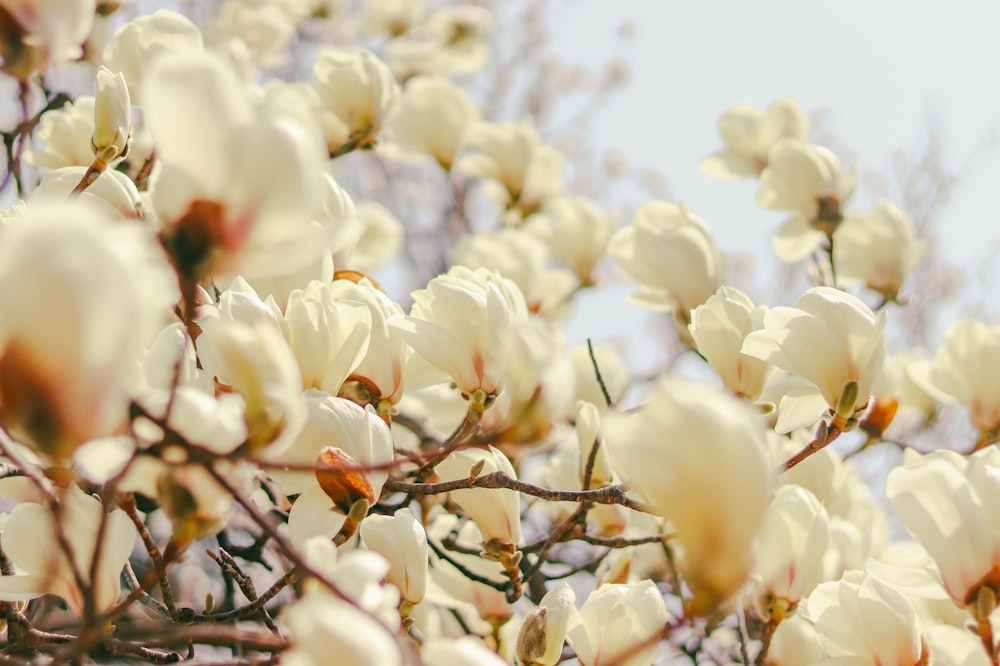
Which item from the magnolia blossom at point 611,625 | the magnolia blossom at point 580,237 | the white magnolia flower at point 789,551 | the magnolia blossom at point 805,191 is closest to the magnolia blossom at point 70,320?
the magnolia blossom at point 611,625

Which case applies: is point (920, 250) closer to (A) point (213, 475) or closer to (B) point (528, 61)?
(A) point (213, 475)

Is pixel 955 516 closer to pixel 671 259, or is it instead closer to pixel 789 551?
pixel 789 551

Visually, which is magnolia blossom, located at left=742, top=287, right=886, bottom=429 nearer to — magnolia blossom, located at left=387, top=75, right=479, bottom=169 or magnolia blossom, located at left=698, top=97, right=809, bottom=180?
magnolia blossom, located at left=698, top=97, right=809, bottom=180

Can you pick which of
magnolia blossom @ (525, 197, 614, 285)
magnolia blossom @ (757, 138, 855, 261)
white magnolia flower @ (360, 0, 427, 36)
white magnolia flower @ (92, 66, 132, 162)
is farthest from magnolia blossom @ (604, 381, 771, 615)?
white magnolia flower @ (360, 0, 427, 36)

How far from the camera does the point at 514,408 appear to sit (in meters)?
0.46

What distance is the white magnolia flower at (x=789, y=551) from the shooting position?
2.19 feet

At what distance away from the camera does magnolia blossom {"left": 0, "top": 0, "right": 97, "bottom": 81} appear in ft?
1.58

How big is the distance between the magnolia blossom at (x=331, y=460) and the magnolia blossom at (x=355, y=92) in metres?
0.61

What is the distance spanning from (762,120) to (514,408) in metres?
0.89

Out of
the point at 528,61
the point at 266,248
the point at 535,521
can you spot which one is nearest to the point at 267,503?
the point at 535,521

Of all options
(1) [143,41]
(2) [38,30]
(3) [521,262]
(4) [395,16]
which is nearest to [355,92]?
(1) [143,41]

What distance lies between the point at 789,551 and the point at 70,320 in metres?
0.55

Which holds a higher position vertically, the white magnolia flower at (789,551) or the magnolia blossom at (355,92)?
the magnolia blossom at (355,92)

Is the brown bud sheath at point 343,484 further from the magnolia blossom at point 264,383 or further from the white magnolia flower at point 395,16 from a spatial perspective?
the white magnolia flower at point 395,16
